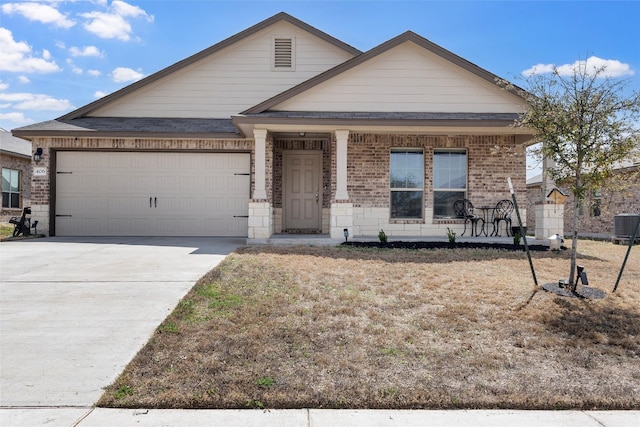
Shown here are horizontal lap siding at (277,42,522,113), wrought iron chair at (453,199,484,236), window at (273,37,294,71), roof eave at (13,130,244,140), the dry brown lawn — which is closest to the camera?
the dry brown lawn

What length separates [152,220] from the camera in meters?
12.0

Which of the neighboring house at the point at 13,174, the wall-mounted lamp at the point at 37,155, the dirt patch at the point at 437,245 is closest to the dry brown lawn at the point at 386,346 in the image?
the dirt patch at the point at 437,245

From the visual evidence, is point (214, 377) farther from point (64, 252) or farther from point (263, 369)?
point (64, 252)

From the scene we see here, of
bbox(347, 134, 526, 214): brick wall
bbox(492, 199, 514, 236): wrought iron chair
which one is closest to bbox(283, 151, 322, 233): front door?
bbox(347, 134, 526, 214): brick wall

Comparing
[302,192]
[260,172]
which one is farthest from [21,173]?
[260,172]

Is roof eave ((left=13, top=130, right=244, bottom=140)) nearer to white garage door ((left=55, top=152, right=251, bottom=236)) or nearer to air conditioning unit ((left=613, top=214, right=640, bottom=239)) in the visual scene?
white garage door ((left=55, top=152, right=251, bottom=236))

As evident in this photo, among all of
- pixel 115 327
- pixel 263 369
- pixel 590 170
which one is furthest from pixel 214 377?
pixel 590 170

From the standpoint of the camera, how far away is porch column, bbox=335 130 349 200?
9.84 meters

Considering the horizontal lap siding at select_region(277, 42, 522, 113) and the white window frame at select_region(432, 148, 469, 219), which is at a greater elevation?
the horizontal lap siding at select_region(277, 42, 522, 113)

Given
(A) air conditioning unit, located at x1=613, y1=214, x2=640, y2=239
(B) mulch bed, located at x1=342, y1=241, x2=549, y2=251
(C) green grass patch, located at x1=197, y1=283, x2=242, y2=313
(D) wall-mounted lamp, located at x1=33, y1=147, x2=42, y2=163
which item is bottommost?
(C) green grass patch, located at x1=197, y1=283, x2=242, y2=313

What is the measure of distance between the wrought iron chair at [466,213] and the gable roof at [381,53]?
293 centimetres

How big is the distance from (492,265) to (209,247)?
5.90 m

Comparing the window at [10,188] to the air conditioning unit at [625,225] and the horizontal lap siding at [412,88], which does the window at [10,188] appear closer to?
the horizontal lap siding at [412,88]

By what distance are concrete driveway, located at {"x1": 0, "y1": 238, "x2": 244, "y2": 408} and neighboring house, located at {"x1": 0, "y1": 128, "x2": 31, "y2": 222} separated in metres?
10.8
